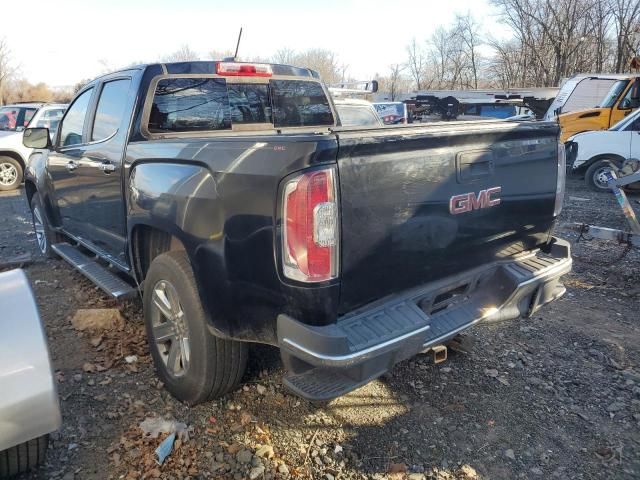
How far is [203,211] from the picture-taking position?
2.45 metres

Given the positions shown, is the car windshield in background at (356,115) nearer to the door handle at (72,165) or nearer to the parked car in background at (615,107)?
the door handle at (72,165)

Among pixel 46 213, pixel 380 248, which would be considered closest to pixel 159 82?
pixel 380 248

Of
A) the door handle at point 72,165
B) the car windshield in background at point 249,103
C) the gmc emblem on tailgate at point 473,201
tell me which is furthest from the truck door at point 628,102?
the door handle at point 72,165

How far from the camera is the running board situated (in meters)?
3.56

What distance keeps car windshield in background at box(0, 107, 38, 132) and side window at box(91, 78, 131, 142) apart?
9533 millimetres

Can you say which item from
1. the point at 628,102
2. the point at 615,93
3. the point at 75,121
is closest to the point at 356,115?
the point at 75,121

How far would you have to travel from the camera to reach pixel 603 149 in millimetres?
10641

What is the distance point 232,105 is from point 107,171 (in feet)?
3.45

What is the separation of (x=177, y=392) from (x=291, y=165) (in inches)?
66.7

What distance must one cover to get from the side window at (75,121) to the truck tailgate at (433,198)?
3.22 m

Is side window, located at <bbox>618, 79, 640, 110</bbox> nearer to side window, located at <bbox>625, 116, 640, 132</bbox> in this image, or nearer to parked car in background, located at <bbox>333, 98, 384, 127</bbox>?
side window, located at <bbox>625, 116, 640, 132</bbox>

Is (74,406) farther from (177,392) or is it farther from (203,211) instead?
(203,211)

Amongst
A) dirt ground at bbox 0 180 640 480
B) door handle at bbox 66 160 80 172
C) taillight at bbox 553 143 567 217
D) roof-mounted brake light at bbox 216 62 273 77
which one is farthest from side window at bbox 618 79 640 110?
door handle at bbox 66 160 80 172

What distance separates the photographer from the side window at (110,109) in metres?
3.69
